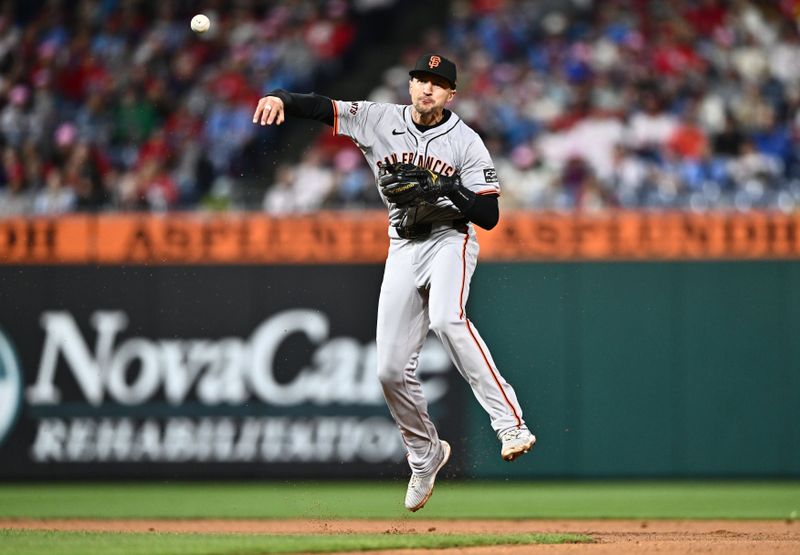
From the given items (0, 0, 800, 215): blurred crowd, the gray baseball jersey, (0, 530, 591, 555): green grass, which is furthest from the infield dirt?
(0, 0, 800, 215): blurred crowd

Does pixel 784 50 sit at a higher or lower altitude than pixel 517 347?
higher

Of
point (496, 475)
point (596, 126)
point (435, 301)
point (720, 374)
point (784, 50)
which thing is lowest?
point (496, 475)

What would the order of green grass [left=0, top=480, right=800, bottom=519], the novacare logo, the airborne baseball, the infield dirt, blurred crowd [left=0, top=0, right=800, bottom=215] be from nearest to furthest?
1. the infield dirt
2. the airborne baseball
3. green grass [left=0, top=480, right=800, bottom=519]
4. the novacare logo
5. blurred crowd [left=0, top=0, right=800, bottom=215]

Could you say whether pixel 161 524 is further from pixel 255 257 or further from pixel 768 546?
pixel 768 546

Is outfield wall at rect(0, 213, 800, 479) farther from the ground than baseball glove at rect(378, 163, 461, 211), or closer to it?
closer to it

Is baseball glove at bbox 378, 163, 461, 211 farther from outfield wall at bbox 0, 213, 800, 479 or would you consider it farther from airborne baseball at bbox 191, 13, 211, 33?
outfield wall at bbox 0, 213, 800, 479

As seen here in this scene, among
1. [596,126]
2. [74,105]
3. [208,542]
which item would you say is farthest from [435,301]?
[74,105]

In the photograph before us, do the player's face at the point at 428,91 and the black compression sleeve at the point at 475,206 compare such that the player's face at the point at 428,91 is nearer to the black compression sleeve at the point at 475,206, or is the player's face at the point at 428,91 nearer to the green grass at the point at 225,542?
the black compression sleeve at the point at 475,206
